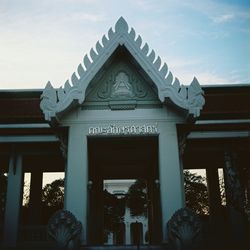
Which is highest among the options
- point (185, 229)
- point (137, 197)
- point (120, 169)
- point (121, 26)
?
point (121, 26)

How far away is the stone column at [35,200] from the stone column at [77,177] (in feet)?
19.0

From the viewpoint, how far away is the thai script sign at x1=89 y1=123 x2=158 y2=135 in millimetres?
9156

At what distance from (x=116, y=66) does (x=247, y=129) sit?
4.69 m

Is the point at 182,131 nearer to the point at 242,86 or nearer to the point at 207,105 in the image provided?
the point at 207,105

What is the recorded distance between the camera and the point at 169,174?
28.9ft

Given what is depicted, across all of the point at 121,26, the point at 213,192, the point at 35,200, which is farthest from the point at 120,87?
the point at 213,192

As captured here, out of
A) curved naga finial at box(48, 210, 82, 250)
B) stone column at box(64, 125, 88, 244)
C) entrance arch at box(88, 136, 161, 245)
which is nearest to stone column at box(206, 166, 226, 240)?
entrance arch at box(88, 136, 161, 245)

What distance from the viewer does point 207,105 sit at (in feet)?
40.5

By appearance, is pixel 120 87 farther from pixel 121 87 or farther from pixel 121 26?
pixel 121 26

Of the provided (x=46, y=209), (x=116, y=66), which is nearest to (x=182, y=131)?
(x=116, y=66)

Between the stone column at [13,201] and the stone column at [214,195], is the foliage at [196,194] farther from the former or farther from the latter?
the stone column at [13,201]

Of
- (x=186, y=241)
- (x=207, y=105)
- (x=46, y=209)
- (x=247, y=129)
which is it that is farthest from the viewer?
(x=46, y=209)

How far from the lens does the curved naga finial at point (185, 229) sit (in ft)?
24.4

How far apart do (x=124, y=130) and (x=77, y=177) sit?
68.5 inches
